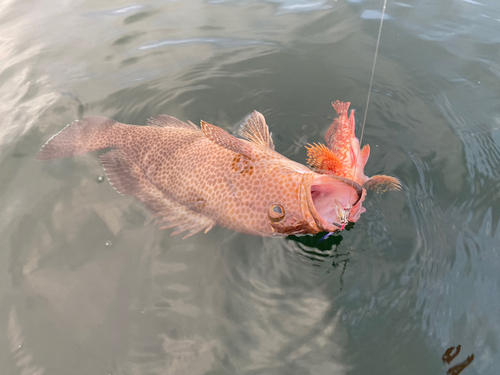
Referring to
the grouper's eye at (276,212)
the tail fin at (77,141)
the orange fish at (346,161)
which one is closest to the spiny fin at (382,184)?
the orange fish at (346,161)

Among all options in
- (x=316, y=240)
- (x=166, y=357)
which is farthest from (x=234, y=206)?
(x=166, y=357)

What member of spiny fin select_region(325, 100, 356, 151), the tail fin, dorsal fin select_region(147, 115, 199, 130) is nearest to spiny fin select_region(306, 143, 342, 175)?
spiny fin select_region(325, 100, 356, 151)

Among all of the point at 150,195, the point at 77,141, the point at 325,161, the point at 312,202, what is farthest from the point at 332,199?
the point at 77,141

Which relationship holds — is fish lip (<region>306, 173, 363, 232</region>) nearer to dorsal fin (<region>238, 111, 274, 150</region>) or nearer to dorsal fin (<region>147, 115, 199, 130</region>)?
dorsal fin (<region>238, 111, 274, 150</region>)

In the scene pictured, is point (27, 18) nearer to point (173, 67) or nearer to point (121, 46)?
point (121, 46)

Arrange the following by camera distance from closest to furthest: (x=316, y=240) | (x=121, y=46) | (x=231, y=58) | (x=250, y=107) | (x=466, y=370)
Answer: (x=466, y=370) → (x=316, y=240) → (x=250, y=107) → (x=231, y=58) → (x=121, y=46)

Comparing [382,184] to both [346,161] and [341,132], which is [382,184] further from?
[341,132]
